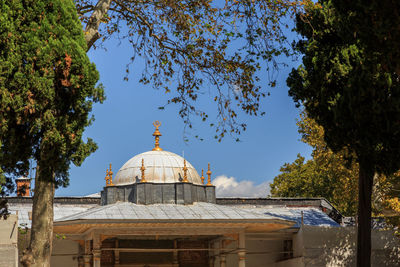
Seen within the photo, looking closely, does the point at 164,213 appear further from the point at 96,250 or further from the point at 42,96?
the point at 42,96

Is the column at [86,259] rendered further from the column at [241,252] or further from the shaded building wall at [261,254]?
the shaded building wall at [261,254]

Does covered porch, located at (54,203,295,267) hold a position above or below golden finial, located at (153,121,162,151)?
below

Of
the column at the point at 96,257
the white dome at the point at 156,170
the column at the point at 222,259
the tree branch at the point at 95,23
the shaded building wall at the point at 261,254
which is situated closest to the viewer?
the tree branch at the point at 95,23

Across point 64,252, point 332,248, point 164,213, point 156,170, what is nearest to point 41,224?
point 164,213

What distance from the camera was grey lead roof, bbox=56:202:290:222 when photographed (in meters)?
19.0

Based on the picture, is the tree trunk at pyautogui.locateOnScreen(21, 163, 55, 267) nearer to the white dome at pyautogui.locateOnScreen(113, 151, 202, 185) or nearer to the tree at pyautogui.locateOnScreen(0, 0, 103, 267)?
the tree at pyautogui.locateOnScreen(0, 0, 103, 267)

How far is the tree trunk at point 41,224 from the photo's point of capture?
35.9 feet

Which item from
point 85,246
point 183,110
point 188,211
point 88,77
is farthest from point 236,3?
point 85,246

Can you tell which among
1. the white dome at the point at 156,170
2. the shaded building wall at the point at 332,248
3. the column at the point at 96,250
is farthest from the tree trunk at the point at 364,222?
the column at the point at 96,250

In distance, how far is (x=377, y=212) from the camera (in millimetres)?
23297

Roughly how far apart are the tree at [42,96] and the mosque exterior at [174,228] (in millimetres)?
7282

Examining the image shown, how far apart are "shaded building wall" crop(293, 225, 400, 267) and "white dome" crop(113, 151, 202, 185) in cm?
436

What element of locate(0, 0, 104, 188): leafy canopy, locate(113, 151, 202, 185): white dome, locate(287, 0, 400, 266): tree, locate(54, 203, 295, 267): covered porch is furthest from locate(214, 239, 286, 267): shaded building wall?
locate(0, 0, 104, 188): leafy canopy

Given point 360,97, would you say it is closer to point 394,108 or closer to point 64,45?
point 394,108
